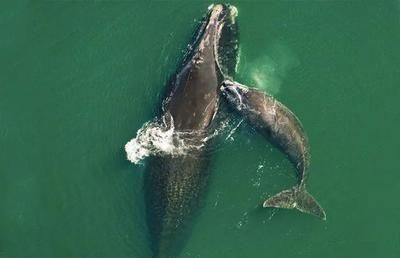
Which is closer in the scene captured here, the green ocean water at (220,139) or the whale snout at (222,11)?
the green ocean water at (220,139)

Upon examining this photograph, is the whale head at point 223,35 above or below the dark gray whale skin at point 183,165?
above

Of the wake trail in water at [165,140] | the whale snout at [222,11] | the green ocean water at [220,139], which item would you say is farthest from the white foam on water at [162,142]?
the whale snout at [222,11]

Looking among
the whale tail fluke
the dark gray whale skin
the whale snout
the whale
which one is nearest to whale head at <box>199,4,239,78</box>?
the whale snout

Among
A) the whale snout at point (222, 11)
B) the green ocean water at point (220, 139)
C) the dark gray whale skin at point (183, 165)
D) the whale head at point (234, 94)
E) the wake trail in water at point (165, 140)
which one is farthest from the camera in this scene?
the whale snout at point (222, 11)

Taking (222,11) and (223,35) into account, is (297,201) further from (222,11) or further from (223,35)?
(222,11)

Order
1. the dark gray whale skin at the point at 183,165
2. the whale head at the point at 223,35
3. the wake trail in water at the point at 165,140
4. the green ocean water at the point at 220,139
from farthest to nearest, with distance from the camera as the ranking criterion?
the whale head at the point at 223,35 < the green ocean water at the point at 220,139 < the wake trail in water at the point at 165,140 < the dark gray whale skin at the point at 183,165

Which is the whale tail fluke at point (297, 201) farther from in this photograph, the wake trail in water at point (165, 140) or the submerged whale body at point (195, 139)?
the wake trail in water at point (165, 140)
